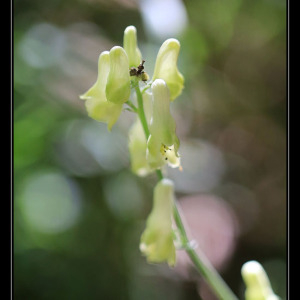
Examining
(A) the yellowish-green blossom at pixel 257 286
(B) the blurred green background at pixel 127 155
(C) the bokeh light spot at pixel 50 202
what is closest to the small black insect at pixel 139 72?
(A) the yellowish-green blossom at pixel 257 286

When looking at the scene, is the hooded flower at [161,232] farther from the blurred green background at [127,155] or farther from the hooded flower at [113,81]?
the blurred green background at [127,155]

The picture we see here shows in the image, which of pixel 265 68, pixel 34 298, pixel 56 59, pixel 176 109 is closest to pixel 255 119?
pixel 265 68

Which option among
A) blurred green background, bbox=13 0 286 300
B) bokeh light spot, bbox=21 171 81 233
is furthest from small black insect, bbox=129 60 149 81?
bokeh light spot, bbox=21 171 81 233

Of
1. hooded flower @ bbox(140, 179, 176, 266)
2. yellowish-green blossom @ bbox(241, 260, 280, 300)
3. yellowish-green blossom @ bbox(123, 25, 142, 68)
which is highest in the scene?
yellowish-green blossom @ bbox(123, 25, 142, 68)

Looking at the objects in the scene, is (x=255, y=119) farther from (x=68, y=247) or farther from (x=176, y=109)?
(x=68, y=247)

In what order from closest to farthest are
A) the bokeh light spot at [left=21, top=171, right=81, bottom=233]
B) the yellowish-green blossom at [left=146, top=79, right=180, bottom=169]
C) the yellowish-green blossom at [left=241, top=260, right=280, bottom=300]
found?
the yellowish-green blossom at [left=146, top=79, right=180, bottom=169]
the yellowish-green blossom at [left=241, top=260, right=280, bottom=300]
the bokeh light spot at [left=21, top=171, right=81, bottom=233]

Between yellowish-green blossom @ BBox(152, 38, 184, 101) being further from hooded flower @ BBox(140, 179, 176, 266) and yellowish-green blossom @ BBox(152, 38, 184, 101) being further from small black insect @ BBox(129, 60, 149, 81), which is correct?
hooded flower @ BBox(140, 179, 176, 266)

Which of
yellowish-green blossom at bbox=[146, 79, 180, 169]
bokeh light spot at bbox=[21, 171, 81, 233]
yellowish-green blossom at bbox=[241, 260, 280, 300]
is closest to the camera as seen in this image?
yellowish-green blossom at bbox=[146, 79, 180, 169]

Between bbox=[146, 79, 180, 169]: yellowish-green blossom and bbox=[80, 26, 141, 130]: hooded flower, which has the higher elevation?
bbox=[80, 26, 141, 130]: hooded flower
